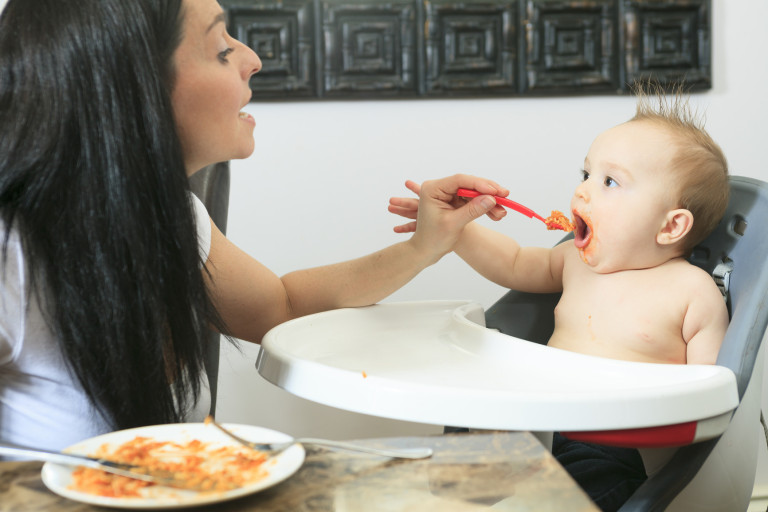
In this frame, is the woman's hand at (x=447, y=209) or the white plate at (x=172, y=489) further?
the woman's hand at (x=447, y=209)

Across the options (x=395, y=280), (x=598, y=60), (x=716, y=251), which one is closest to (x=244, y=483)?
(x=395, y=280)

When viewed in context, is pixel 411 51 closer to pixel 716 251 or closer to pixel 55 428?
pixel 716 251

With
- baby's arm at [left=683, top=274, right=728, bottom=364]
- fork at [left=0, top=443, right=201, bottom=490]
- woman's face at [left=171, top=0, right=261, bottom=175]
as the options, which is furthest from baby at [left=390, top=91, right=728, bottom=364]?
fork at [left=0, top=443, right=201, bottom=490]

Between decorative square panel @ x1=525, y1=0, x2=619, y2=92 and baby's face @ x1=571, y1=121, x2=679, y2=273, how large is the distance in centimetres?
59

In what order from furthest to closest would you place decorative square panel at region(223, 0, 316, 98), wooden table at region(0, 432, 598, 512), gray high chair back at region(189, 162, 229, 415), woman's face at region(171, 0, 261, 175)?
decorative square panel at region(223, 0, 316, 98) < gray high chair back at region(189, 162, 229, 415) < woman's face at region(171, 0, 261, 175) < wooden table at region(0, 432, 598, 512)

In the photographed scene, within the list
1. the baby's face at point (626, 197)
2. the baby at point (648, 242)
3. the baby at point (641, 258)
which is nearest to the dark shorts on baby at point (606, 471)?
the baby at point (641, 258)

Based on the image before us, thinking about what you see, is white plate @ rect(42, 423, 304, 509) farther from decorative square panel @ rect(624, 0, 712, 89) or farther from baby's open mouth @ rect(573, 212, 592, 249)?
decorative square panel @ rect(624, 0, 712, 89)

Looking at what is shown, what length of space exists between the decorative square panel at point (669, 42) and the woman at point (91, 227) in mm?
1096

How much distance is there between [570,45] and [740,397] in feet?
3.40

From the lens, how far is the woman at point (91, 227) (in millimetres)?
767

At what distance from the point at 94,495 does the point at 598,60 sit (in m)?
1.45

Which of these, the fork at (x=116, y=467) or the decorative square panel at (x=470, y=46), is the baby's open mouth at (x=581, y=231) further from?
the fork at (x=116, y=467)

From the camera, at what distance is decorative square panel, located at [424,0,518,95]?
161 centimetres

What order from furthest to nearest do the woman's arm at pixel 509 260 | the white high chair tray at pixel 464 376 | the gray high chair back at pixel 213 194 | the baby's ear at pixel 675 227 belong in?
the gray high chair back at pixel 213 194
the woman's arm at pixel 509 260
the baby's ear at pixel 675 227
the white high chair tray at pixel 464 376
